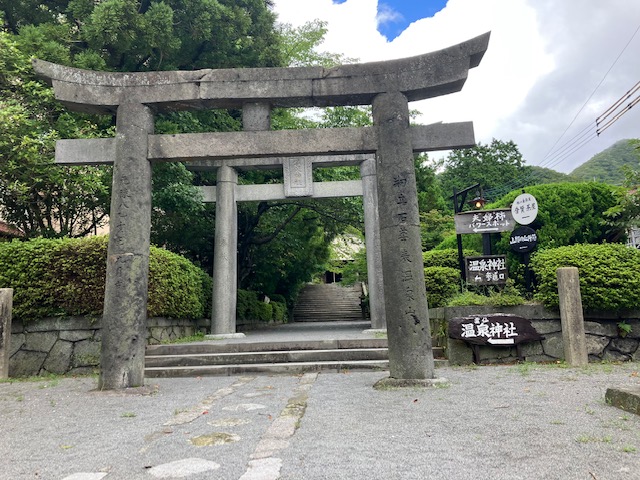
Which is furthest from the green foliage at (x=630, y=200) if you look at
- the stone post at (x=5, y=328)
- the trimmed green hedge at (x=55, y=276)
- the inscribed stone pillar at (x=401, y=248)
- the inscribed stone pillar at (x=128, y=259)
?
the stone post at (x=5, y=328)

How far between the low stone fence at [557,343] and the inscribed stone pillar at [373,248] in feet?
12.6

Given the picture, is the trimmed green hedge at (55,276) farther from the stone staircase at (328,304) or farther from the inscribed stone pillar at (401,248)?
the stone staircase at (328,304)

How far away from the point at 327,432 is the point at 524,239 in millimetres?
6454

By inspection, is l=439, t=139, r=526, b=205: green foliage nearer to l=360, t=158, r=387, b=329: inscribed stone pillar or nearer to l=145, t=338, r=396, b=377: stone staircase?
l=360, t=158, r=387, b=329: inscribed stone pillar

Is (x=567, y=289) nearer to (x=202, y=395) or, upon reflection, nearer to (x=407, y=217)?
(x=407, y=217)

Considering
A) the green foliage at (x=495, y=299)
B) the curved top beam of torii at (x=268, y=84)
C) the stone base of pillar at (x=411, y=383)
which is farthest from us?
the green foliage at (x=495, y=299)

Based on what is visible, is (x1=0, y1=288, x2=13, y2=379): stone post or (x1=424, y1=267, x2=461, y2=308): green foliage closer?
(x1=0, y1=288, x2=13, y2=379): stone post

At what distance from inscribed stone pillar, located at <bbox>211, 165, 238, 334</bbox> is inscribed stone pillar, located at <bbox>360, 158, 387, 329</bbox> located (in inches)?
139

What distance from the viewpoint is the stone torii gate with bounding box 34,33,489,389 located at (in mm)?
5398

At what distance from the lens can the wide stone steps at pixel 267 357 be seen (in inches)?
275

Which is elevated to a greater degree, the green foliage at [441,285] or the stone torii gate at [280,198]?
the stone torii gate at [280,198]

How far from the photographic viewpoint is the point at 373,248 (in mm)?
11391

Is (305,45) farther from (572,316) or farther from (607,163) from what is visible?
(607,163)

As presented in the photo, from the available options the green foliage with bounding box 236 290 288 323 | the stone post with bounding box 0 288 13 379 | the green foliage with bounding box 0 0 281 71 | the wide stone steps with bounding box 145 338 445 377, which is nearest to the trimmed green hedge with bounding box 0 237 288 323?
the stone post with bounding box 0 288 13 379
